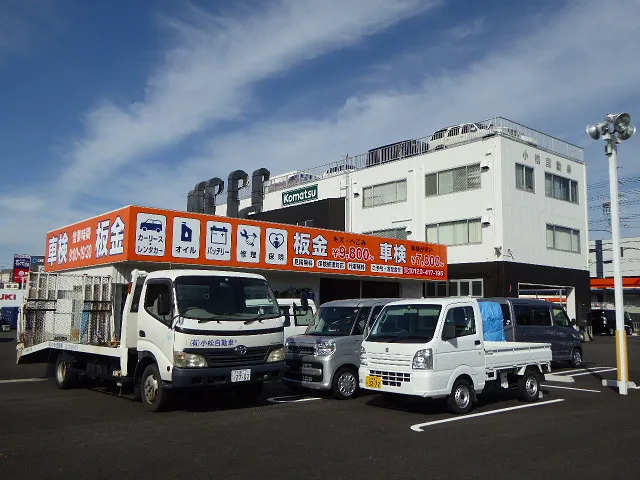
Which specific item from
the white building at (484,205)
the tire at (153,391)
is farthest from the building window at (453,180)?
the tire at (153,391)

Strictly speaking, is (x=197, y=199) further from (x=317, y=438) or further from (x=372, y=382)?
(x=317, y=438)

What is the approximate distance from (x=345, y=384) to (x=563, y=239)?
79.1 ft

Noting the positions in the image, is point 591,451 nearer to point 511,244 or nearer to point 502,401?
point 502,401

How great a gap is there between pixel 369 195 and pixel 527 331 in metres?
18.4

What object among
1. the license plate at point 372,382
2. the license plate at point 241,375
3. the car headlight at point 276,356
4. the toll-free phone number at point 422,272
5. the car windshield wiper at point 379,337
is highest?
the toll-free phone number at point 422,272

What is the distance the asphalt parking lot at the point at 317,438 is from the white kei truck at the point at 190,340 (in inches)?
21.8

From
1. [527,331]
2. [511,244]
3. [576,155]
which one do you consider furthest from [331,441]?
[576,155]

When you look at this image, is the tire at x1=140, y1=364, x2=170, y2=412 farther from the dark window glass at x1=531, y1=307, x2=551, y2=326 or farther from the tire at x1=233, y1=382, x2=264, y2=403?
the dark window glass at x1=531, y1=307, x2=551, y2=326

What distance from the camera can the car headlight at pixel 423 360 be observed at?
29.6 feet

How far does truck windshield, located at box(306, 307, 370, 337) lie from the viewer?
11.8 m

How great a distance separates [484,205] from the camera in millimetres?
28109

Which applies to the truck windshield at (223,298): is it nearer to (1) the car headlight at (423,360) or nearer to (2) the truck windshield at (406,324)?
(2) the truck windshield at (406,324)

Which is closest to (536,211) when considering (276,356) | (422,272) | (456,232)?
(456,232)

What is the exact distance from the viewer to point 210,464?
632 cm
